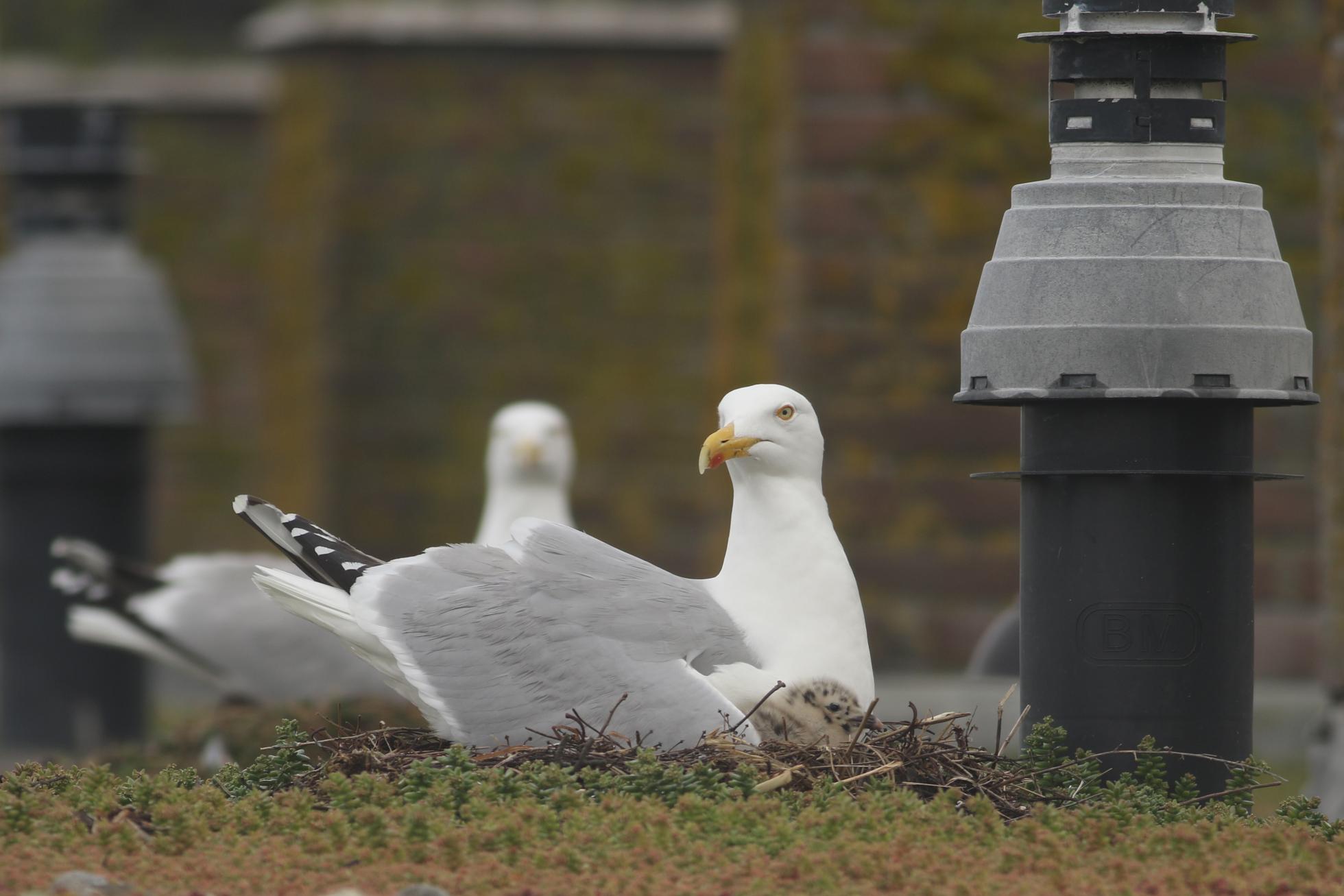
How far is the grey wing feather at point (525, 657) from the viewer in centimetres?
589

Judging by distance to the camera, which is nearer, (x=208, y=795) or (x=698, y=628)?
(x=208, y=795)

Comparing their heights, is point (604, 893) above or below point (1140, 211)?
below

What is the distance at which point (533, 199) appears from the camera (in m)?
19.8

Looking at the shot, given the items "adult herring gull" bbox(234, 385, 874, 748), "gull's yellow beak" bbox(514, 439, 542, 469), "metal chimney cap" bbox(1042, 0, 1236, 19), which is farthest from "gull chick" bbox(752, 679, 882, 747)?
"gull's yellow beak" bbox(514, 439, 542, 469)

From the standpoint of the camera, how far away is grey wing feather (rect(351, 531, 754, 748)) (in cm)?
589

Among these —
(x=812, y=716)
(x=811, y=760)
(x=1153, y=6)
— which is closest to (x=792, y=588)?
Result: (x=812, y=716)

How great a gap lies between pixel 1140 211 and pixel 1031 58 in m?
7.14

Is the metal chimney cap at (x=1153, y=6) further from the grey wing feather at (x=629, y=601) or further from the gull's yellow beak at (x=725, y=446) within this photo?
A: the grey wing feather at (x=629, y=601)

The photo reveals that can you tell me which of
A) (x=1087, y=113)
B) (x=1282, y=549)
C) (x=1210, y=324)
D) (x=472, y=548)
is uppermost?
(x=1087, y=113)

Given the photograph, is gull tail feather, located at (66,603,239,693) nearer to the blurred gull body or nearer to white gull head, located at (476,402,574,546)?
the blurred gull body

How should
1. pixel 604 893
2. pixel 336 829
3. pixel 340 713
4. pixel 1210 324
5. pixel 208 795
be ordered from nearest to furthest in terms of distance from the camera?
pixel 604 893 < pixel 336 829 < pixel 208 795 < pixel 1210 324 < pixel 340 713

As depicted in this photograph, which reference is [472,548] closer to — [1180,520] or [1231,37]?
[1180,520]

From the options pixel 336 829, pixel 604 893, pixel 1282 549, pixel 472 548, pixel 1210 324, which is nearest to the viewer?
pixel 604 893

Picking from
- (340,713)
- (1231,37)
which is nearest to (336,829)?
(340,713)
